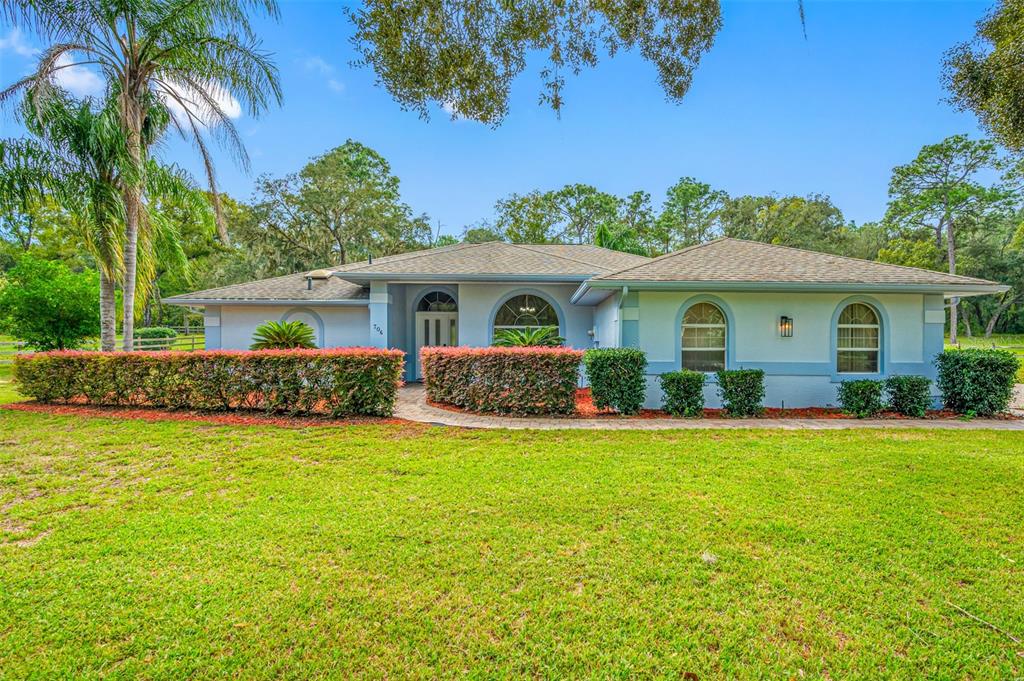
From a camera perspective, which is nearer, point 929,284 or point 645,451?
point 645,451

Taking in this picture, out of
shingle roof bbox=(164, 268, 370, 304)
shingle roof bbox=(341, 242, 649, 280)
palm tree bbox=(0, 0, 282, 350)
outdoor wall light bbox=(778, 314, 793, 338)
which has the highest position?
palm tree bbox=(0, 0, 282, 350)

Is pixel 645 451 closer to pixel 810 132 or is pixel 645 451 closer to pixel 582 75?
pixel 582 75

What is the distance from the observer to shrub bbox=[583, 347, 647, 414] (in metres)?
8.41

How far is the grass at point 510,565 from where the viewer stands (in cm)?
241

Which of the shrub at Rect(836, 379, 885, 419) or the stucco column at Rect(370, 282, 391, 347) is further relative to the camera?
the stucco column at Rect(370, 282, 391, 347)

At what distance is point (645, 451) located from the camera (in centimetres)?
609

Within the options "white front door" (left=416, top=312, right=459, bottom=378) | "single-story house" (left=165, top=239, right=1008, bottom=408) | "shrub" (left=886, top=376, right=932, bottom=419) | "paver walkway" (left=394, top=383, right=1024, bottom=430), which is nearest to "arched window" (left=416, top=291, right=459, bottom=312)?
"white front door" (left=416, top=312, right=459, bottom=378)

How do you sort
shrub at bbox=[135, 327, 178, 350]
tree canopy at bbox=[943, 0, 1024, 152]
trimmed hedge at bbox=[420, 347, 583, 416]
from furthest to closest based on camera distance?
shrub at bbox=[135, 327, 178, 350] → trimmed hedge at bbox=[420, 347, 583, 416] → tree canopy at bbox=[943, 0, 1024, 152]

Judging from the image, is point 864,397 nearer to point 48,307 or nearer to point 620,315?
point 620,315

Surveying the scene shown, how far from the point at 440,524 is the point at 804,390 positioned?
9.08 meters

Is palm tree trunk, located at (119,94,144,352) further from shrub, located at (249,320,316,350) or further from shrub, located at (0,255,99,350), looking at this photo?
shrub, located at (0,255,99,350)

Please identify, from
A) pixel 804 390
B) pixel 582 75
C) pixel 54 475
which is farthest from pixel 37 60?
pixel 804 390

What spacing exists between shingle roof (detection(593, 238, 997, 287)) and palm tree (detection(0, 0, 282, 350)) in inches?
377

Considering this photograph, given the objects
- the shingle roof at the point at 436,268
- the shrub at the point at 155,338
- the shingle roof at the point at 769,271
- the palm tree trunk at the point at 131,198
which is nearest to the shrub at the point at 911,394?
the shingle roof at the point at 769,271
